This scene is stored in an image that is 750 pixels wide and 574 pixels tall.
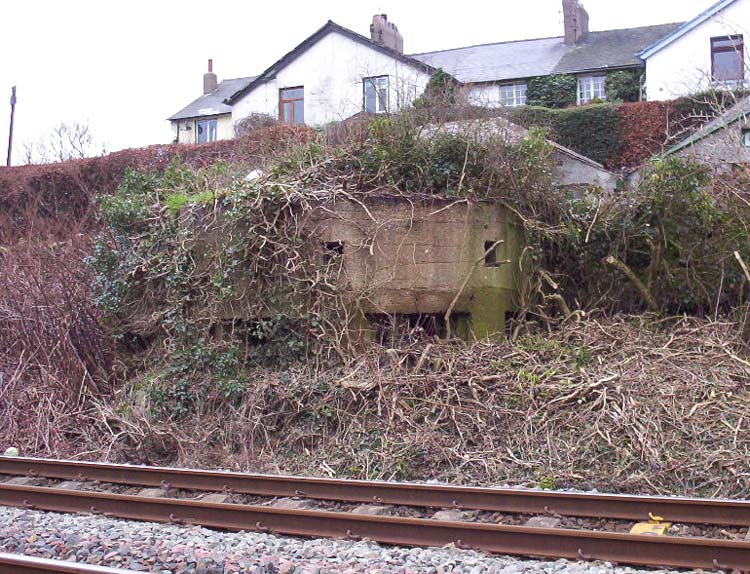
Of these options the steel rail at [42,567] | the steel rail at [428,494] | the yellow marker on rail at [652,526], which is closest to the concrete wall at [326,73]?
the steel rail at [428,494]

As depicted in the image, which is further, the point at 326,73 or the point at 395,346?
the point at 326,73

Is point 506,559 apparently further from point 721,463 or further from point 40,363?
point 40,363

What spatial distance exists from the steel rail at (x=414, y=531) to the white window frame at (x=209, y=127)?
32679 millimetres

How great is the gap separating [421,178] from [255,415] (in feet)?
14.5

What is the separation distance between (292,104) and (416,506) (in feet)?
Answer: 92.7

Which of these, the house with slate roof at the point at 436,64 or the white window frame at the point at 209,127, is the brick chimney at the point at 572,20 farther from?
the white window frame at the point at 209,127

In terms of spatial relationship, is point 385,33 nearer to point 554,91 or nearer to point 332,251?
point 554,91

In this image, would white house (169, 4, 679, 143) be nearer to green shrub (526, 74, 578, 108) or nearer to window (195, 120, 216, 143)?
green shrub (526, 74, 578, 108)

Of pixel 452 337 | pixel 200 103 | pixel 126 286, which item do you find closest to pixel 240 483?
pixel 452 337

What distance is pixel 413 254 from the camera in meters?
12.1

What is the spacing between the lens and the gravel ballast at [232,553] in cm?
547

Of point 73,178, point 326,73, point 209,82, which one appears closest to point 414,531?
point 73,178

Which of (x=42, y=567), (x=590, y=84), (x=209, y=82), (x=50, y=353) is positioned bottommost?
(x=42, y=567)

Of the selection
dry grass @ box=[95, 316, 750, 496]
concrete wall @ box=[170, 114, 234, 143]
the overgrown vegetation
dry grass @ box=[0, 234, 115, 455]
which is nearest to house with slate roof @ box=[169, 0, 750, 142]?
concrete wall @ box=[170, 114, 234, 143]
